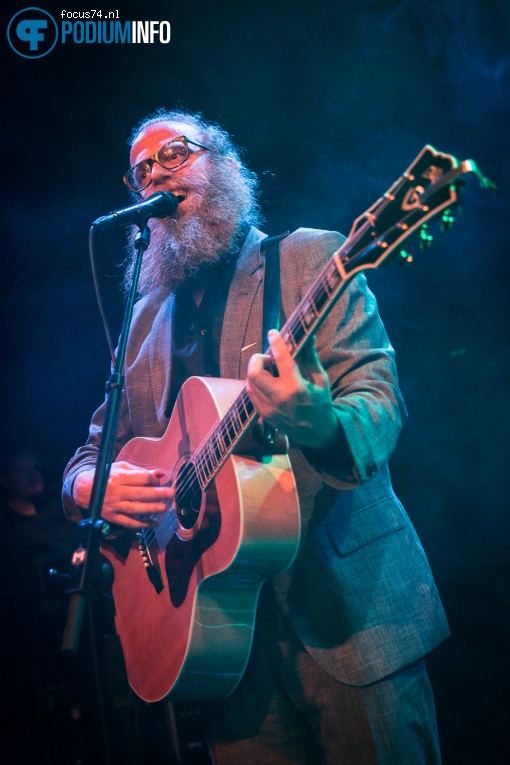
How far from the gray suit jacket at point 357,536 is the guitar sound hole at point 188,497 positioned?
350 millimetres

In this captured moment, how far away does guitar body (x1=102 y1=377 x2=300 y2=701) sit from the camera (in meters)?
1.77

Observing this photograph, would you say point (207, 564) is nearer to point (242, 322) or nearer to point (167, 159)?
point (242, 322)

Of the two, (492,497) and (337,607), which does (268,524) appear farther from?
(492,497)

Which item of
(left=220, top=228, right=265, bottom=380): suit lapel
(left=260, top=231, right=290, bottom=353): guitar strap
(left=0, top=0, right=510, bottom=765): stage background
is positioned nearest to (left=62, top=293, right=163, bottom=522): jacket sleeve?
(left=220, top=228, right=265, bottom=380): suit lapel

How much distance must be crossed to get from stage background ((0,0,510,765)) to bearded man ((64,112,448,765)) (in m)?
1.57

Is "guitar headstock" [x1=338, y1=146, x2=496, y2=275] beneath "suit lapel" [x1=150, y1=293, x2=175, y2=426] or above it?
beneath

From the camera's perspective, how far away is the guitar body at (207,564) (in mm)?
1767

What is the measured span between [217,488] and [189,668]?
59 centimetres

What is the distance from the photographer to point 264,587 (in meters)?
2.12

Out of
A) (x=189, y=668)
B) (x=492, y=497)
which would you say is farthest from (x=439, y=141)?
(x=189, y=668)

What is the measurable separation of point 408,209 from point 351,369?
27.2 inches

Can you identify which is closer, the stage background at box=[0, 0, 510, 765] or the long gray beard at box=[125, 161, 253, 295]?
the long gray beard at box=[125, 161, 253, 295]

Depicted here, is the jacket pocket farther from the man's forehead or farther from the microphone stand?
the man's forehead

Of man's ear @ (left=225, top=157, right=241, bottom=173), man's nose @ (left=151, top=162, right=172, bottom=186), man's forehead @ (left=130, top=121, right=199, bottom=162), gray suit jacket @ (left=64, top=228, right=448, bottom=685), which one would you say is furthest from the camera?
man's ear @ (left=225, top=157, right=241, bottom=173)
